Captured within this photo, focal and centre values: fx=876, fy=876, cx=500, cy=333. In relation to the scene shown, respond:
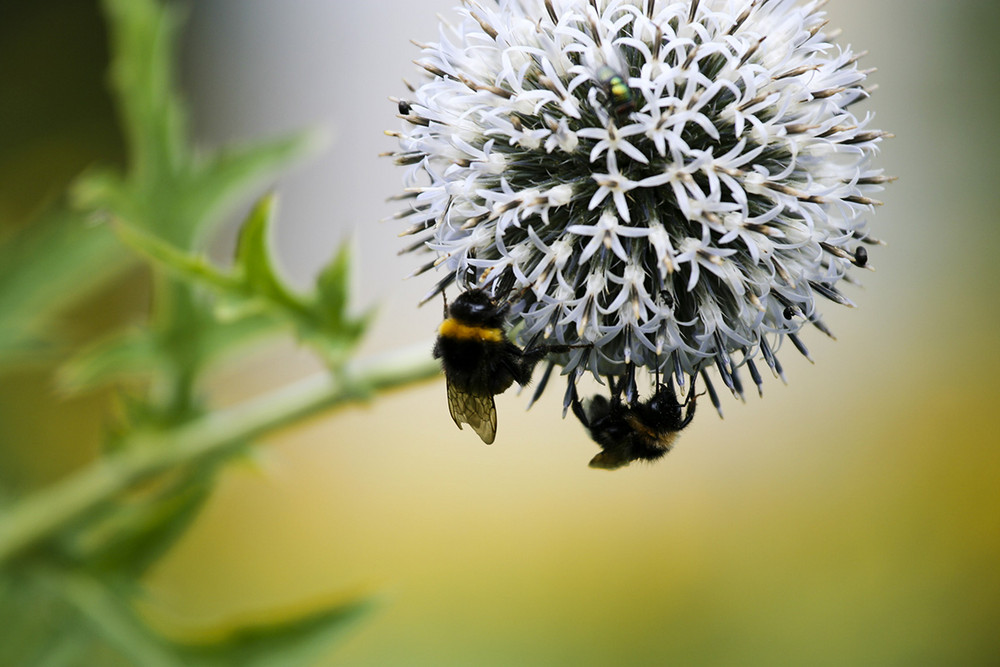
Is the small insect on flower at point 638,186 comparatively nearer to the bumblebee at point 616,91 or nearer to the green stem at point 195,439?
the bumblebee at point 616,91

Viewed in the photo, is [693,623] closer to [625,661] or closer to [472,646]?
[625,661]

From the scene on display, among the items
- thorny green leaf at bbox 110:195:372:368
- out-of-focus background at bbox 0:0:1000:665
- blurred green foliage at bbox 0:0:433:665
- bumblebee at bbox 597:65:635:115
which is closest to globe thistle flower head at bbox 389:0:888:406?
bumblebee at bbox 597:65:635:115

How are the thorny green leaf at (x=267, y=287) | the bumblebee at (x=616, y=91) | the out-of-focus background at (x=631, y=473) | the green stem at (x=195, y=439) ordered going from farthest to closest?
the out-of-focus background at (x=631, y=473) → the green stem at (x=195, y=439) → the thorny green leaf at (x=267, y=287) → the bumblebee at (x=616, y=91)

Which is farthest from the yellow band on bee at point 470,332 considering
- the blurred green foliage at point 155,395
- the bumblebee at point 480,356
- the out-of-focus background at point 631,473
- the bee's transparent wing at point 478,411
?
the out-of-focus background at point 631,473

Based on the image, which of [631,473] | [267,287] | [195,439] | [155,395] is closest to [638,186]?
[267,287]

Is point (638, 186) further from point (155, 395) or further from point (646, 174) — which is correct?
point (155, 395)

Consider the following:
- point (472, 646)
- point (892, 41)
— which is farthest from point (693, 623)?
point (892, 41)

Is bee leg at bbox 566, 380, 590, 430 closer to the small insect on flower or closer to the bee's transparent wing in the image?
the small insect on flower
